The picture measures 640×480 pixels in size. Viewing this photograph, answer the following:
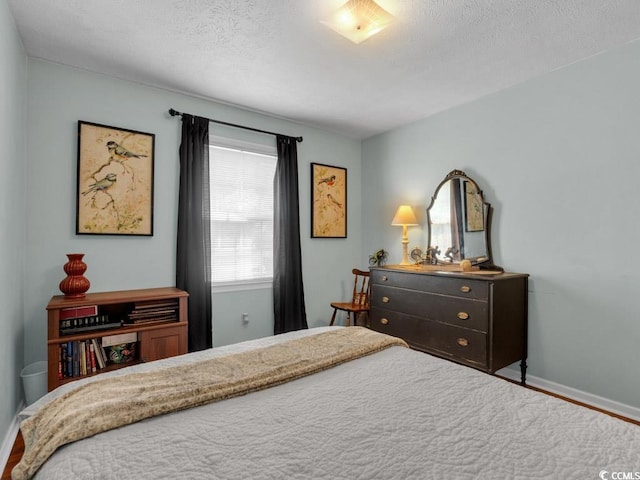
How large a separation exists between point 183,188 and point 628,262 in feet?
11.8

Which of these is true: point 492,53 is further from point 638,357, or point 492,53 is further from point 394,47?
point 638,357

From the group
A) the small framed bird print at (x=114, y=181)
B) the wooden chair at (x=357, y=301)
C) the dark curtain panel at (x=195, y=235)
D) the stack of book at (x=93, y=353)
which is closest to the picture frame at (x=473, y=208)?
the wooden chair at (x=357, y=301)

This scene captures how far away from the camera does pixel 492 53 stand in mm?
2514

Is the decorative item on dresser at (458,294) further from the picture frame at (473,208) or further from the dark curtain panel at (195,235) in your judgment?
the dark curtain panel at (195,235)

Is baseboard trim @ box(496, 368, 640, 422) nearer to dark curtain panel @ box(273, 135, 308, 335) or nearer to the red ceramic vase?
dark curtain panel @ box(273, 135, 308, 335)

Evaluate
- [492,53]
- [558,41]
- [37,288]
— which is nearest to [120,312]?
[37,288]

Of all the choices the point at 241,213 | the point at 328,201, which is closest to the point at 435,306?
the point at 328,201

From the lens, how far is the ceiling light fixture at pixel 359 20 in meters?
1.95

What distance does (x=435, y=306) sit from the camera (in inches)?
120

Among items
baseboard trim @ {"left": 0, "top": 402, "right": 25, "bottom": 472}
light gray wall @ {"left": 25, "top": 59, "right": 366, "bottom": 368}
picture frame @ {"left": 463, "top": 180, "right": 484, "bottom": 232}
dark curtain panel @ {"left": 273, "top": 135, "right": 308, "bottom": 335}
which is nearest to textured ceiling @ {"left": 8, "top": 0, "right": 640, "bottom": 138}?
light gray wall @ {"left": 25, "top": 59, "right": 366, "bottom": 368}

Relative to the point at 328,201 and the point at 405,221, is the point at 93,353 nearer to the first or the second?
the point at 328,201

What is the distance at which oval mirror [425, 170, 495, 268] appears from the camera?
327 centimetres

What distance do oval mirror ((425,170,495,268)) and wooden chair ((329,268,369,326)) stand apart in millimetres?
861

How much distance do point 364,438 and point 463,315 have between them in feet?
6.87
